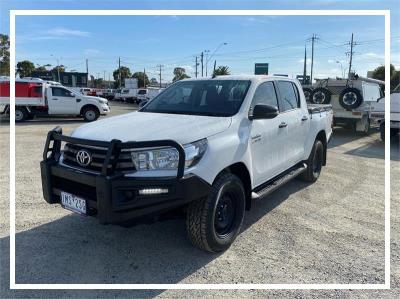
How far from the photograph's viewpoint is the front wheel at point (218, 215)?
3488mm

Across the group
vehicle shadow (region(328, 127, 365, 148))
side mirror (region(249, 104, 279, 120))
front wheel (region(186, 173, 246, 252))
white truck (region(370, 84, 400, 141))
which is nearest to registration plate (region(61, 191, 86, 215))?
front wheel (region(186, 173, 246, 252))

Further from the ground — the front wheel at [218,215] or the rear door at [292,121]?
the rear door at [292,121]

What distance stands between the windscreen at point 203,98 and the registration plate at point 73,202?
1601 mm

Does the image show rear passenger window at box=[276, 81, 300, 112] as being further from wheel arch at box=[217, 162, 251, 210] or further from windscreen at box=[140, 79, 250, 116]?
wheel arch at box=[217, 162, 251, 210]

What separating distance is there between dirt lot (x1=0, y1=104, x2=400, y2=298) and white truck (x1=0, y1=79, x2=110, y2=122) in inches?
502

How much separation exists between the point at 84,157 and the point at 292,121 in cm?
302

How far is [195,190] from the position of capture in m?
3.27

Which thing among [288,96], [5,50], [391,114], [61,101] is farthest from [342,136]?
[61,101]

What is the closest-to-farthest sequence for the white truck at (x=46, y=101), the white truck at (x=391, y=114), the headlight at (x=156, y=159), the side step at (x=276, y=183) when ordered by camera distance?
the headlight at (x=156, y=159), the side step at (x=276, y=183), the white truck at (x=391, y=114), the white truck at (x=46, y=101)

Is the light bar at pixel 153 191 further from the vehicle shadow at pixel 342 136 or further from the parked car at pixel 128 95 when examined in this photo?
the parked car at pixel 128 95

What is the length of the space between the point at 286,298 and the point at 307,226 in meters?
1.62

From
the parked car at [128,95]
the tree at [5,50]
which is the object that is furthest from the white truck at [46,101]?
the parked car at [128,95]

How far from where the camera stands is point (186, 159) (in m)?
3.28

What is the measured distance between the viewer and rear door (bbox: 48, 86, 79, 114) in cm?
1766
